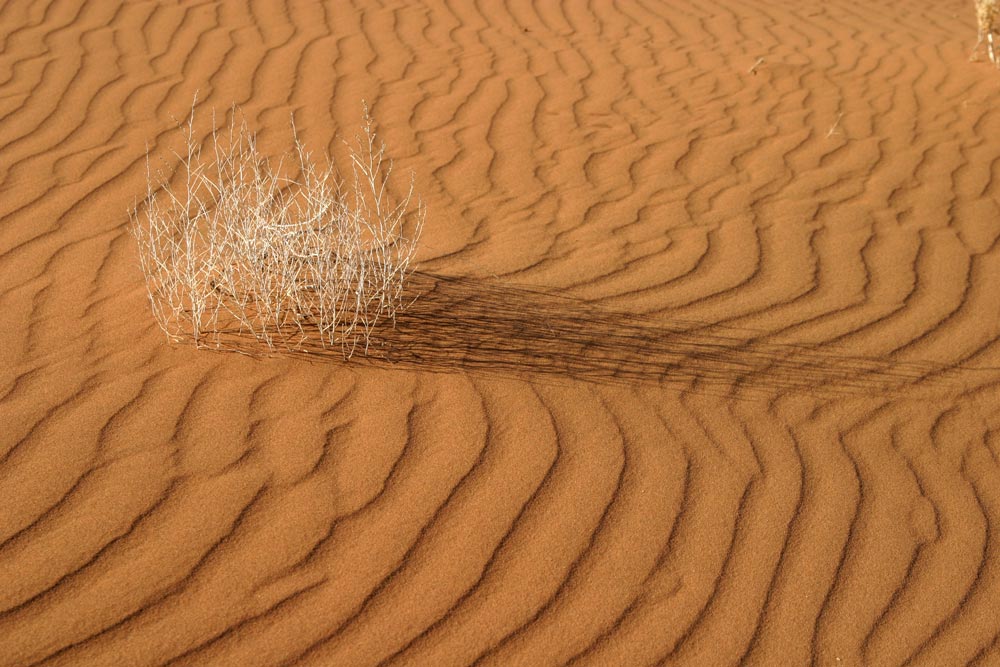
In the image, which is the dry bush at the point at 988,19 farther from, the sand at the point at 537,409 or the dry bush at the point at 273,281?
the dry bush at the point at 273,281

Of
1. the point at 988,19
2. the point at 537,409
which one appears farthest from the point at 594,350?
the point at 988,19

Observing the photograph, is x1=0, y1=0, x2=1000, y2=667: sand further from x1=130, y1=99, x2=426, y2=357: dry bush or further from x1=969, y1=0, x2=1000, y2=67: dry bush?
x1=969, y1=0, x2=1000, y2=67: dry bush

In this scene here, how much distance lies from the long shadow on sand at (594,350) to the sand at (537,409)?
0.02 metres

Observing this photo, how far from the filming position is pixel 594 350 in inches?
134

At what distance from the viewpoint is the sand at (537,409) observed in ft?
7.60

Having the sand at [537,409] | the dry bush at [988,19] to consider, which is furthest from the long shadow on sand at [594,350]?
the dry bush at [988,19]

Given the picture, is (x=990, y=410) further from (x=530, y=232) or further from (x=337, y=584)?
(x=337, y=584)

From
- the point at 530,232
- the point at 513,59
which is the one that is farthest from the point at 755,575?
the point at 513,59

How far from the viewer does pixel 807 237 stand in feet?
14.4

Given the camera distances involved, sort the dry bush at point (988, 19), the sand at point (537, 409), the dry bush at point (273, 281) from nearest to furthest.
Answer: the sand at point (537, 409) < the dry bush at point (273, 281) < the dry bush at point (988, 19)

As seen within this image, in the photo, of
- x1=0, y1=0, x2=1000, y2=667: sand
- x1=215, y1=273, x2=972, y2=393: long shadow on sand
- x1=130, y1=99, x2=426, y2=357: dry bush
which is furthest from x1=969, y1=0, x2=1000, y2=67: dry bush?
x1=130, y1=99, x2=426, y2=357: dry bush

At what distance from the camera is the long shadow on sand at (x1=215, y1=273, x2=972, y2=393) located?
328cm

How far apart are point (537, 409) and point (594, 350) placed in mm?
451

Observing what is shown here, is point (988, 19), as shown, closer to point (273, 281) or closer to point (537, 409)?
point (537, 409)
